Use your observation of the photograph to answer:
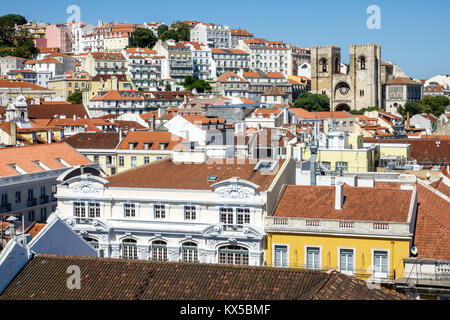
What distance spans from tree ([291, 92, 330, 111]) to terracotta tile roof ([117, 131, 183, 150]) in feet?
325

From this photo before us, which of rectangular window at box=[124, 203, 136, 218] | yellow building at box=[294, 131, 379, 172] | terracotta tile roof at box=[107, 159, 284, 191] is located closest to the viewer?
rectangular window at box=[124, 203, 136, 218]

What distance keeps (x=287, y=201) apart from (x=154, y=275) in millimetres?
11392

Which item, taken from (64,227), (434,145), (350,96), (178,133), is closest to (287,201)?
(64,227)

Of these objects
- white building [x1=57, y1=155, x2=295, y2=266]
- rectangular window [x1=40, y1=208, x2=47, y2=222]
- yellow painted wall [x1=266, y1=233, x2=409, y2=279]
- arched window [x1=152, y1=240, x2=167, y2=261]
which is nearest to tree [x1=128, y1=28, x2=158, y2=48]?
rectangular window [x1=40, y1=208, x2=47, y2=222]

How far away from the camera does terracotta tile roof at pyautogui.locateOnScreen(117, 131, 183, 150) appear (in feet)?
202

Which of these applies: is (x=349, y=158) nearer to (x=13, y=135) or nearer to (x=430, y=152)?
(x=430, y=152)

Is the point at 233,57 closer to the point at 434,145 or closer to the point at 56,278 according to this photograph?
the point at 434,145

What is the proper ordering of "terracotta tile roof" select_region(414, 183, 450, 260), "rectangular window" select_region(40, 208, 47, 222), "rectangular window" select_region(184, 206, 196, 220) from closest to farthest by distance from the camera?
"terracotta tile roof" select_region(414, 183, 450, 260) → "rectangular window" select_region(184, 206, 196, 220) → "rectangular window" select_region(40, 208, 47, 222)

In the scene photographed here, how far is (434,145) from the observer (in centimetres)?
5991

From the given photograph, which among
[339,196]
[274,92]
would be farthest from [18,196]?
[274,92]

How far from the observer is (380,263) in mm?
27828

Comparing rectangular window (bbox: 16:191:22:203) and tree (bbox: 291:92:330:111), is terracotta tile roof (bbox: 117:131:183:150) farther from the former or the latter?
tree (bbox: 291:92:330:111)

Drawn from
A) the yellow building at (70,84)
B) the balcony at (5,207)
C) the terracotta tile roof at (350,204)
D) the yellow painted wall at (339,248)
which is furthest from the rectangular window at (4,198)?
the yellow building at (70,84)
